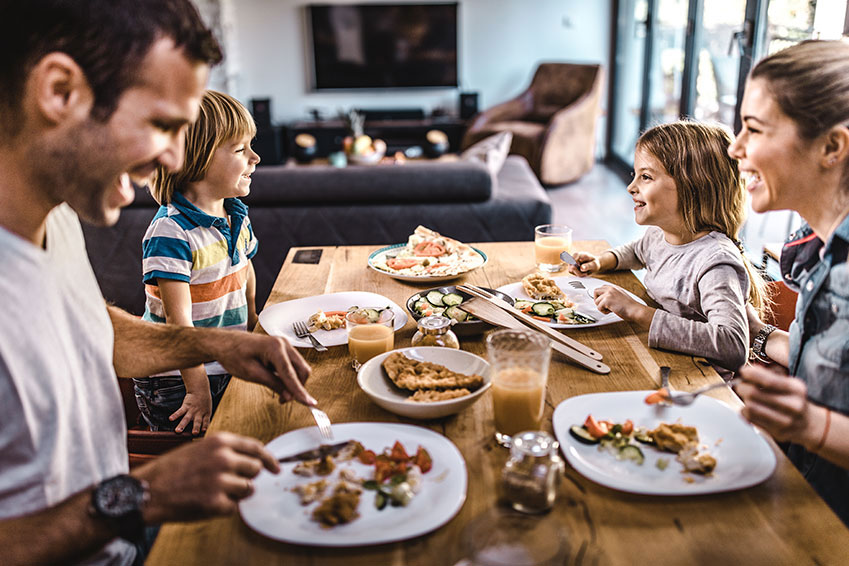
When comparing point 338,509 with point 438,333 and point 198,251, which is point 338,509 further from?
point 198,251

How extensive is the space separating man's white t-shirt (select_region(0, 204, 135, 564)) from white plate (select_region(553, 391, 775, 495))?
71cm

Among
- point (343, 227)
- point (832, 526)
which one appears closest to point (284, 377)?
point (832, 526)

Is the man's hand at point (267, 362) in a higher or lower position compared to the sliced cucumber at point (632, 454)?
higher

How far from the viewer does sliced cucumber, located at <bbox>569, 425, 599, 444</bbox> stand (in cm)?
111

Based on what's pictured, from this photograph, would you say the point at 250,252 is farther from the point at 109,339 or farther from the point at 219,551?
the point at 219,551

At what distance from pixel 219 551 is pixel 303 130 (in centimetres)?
736

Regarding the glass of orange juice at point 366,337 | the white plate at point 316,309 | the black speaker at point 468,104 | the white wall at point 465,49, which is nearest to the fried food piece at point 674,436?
the glass of orange juice at point 366,337

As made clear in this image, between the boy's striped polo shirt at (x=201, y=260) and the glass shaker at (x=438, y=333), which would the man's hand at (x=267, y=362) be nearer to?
the glass shaker at (x=438, y=333)

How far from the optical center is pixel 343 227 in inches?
135

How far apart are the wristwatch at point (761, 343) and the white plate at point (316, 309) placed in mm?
843

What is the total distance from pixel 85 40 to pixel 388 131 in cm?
728

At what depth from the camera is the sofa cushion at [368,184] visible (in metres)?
3.35

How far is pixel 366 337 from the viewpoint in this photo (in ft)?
4.69

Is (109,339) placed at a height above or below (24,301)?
below
